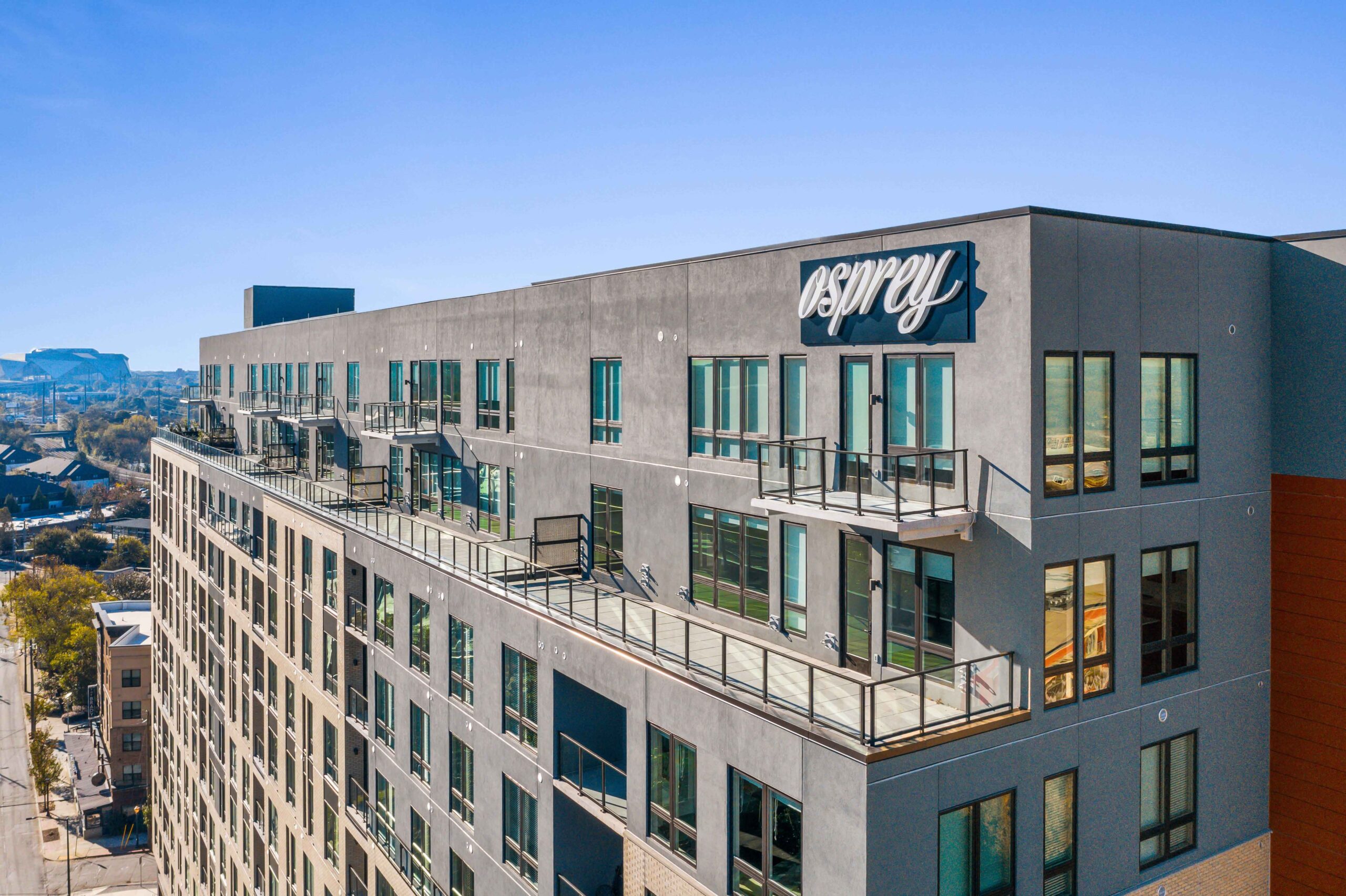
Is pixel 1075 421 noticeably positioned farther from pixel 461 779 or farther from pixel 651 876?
pixel 461 779

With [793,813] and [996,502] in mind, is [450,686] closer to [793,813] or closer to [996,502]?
[793,813]

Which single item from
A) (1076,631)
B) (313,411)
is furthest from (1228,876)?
(313,411)

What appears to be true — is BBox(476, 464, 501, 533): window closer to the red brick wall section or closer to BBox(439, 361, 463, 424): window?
BBox(439, 361, 463, 424): window

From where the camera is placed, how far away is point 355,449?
34344 mm

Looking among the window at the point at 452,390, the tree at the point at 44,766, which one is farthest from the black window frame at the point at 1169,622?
the tree at the point at 44,766

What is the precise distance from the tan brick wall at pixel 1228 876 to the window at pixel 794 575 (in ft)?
21.5

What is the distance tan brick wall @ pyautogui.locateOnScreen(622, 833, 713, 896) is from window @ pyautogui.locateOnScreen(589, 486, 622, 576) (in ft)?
21.2

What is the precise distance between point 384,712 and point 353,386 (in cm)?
1309

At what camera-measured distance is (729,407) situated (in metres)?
17.5

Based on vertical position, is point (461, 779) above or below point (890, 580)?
below

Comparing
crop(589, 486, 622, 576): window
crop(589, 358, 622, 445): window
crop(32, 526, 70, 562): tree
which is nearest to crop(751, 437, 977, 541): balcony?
crop(589, 358, 622, 445): window

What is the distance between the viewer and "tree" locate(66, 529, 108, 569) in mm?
141875

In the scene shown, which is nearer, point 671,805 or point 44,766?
point 671,805

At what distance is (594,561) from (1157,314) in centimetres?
1264
